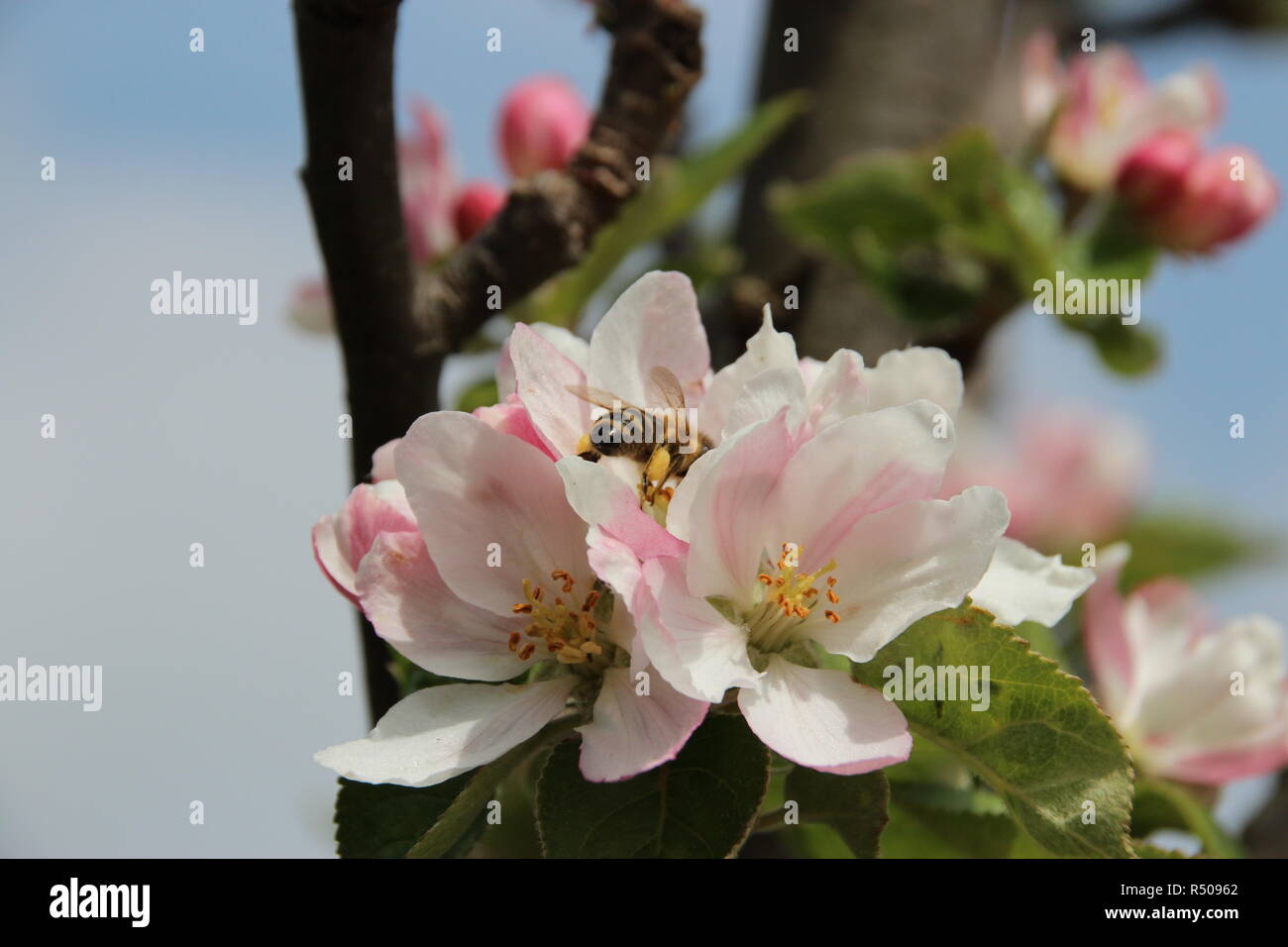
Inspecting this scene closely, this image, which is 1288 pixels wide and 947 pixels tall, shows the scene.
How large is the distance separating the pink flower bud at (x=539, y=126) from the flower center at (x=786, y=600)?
1216 millimetres

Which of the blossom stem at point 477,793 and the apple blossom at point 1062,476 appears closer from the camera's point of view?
the blossom stem at point 477,793

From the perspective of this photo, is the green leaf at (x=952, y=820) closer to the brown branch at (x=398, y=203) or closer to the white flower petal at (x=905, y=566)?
the white flower petal at (x=905, y=566)

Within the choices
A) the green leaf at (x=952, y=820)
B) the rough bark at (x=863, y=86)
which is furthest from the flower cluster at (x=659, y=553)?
the rough bark at (x=863, y=86)

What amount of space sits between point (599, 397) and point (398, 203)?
1.05ft

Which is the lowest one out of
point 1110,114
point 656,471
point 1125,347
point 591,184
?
point 656,471

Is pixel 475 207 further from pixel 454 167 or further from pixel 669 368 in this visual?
pixel 669 368

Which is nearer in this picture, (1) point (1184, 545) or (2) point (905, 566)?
(2) point (905, 566)

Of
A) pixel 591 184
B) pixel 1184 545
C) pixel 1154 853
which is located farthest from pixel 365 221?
pixel 1184 545

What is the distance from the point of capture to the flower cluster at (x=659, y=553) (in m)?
0.76

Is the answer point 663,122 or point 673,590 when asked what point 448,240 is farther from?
point 673,590

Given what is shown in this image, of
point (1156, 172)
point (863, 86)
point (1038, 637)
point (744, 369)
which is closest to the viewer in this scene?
point (744, 369)

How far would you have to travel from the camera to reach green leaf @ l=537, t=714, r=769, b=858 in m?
0.78

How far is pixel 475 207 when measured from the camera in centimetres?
179
